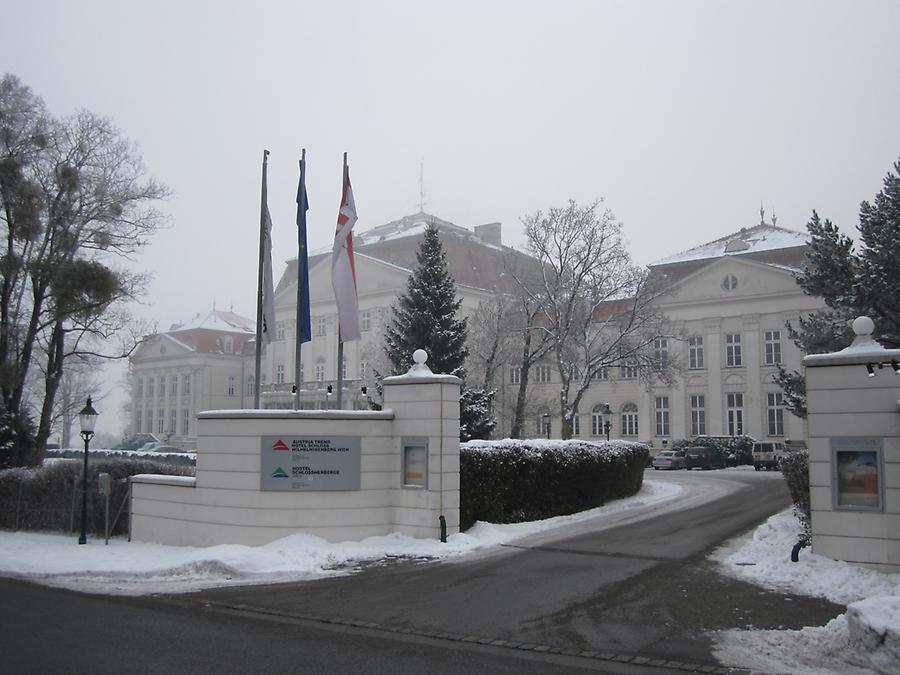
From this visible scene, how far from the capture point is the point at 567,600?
37.2ft

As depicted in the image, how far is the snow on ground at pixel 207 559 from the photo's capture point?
A: 1395 cm

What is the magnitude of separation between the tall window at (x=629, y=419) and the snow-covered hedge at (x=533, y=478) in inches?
1478

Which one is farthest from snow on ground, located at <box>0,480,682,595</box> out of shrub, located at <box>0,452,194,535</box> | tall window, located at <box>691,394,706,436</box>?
tall window, located at <box>691,394,706,436</box>

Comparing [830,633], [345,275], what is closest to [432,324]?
[345,275]

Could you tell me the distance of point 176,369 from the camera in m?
91.2

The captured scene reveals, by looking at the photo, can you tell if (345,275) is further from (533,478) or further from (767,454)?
(767,454)

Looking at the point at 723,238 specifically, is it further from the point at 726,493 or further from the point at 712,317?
the point at 726,493

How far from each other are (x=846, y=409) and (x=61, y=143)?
23.7 m

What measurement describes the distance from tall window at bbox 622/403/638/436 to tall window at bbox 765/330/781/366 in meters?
9.76

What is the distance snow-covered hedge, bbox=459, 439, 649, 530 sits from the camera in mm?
18016

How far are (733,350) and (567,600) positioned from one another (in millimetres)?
49062

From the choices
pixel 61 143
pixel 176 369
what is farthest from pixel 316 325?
pixel 61 143

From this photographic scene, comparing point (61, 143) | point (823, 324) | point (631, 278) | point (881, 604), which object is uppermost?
point (61, 143)

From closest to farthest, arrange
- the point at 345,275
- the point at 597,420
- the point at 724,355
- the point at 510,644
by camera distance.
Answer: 1. the point at 510,644
2. the point at 345,275
3. the point at 724,355
4. the point at 597,420
